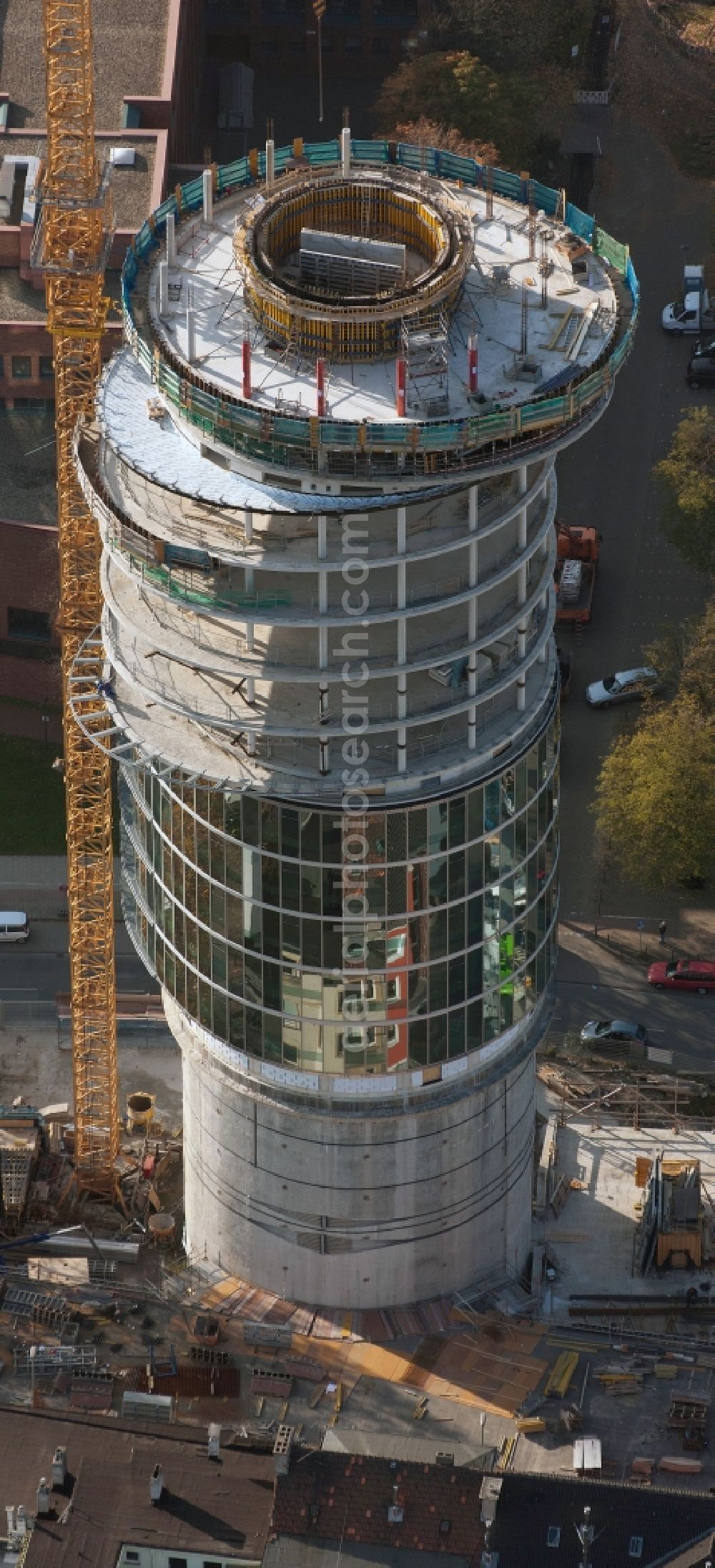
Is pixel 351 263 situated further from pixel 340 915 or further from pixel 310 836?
pixel 340 915

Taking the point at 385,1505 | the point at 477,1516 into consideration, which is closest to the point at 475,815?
the point at 385,1505

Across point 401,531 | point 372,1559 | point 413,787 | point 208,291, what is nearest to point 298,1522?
A: point 372,1559

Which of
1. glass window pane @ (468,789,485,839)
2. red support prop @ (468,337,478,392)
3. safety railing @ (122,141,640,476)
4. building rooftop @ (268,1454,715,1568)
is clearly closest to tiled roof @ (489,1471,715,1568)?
building rooftop @ (268,1454,715,1568)

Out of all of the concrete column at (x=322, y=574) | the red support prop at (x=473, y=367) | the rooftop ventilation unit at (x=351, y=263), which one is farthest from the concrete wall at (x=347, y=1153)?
the rooftop ventilation unit at (x=351, y=263)

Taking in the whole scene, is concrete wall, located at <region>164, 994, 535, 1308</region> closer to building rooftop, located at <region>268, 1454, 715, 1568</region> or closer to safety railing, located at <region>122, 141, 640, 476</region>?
building rooftop, located at <region>268, 1454, 715, 1568</region>

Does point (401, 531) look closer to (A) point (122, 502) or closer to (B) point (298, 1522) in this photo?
(A) point (122, 502)
